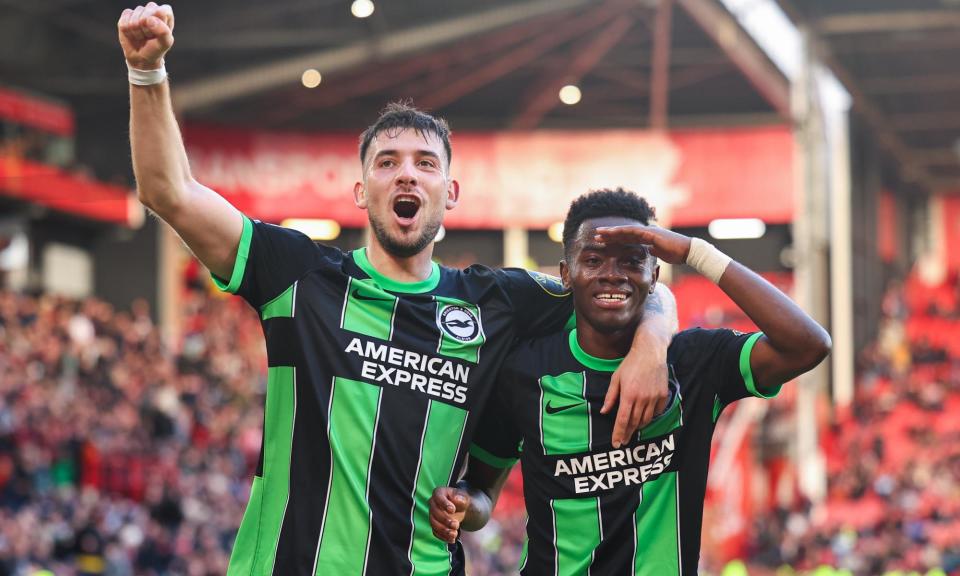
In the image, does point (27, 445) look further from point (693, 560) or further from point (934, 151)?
point (934, 151)

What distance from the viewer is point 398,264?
13.6 ft

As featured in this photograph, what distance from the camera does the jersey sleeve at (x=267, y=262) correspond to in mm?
3875

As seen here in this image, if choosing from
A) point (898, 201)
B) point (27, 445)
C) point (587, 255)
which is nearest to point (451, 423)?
point (587, 255)

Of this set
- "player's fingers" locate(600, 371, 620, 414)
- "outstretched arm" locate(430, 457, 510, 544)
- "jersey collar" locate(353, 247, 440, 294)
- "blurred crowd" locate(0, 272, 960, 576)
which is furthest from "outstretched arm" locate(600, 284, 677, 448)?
"blurred crowd" locate(0, 272, 960, 576)

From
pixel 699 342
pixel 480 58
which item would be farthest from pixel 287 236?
pixel 480 58

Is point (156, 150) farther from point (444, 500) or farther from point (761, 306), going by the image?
point (761, 306)

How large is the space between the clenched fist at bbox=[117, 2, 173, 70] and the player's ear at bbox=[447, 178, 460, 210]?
1082 millimetres

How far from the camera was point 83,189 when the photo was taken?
2598cm

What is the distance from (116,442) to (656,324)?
50.6 feet

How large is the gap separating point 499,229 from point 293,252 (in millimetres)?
28827

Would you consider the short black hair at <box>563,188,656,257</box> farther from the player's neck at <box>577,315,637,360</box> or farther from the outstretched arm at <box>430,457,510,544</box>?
the outstretched arm at <box>430,457,510,544</box>

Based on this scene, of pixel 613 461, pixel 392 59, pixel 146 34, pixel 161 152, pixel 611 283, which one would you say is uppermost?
pixel 392 59

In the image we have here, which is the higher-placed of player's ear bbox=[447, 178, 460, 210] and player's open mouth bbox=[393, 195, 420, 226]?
player's ear bbox=[447, 178, 460, 210]

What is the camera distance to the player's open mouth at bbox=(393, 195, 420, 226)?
4098 millimetres
